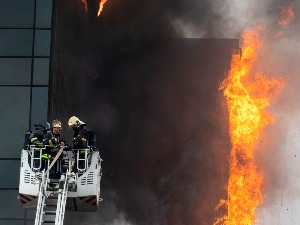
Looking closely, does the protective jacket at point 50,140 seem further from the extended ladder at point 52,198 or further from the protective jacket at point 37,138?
the extended ladder at point 52,198

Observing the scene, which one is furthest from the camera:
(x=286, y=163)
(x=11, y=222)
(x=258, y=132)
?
(x=286, y=163)

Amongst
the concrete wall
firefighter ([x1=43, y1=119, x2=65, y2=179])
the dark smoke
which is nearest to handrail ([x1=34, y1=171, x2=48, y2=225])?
firefighter ([x1=43, y1=119, x2=65, y2=179])

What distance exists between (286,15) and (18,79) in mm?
15654

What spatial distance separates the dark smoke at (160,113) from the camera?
102 feet

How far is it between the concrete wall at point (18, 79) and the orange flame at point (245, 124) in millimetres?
12338

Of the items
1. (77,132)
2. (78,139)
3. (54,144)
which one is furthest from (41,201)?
(77,132)

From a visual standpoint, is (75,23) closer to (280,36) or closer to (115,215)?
(115,215)

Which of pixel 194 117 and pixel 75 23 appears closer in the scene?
pixel 75 23

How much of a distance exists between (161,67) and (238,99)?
3.74 m

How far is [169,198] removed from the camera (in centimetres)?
3209

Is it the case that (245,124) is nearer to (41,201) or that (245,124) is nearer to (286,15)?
(286,15)

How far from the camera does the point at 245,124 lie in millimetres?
32281

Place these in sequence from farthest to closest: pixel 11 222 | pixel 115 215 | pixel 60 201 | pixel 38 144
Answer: pixel 115 215 < pixel 11 222 < pixel 38 144 < pixel 60 201

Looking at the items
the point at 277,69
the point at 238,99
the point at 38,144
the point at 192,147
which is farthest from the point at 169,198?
the point at 38,144
